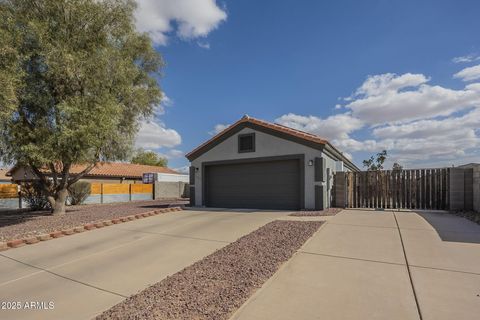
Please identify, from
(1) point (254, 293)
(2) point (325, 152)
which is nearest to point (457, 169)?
(2) point (325, 152)

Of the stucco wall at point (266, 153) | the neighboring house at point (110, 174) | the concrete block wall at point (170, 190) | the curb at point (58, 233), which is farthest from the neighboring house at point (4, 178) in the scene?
the curb at point (58, 233)

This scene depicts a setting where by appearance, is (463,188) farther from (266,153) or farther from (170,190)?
(170,190)

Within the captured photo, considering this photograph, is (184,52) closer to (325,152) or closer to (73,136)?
(73,136)

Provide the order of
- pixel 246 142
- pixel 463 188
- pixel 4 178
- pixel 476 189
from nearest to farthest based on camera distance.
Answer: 1. pixel 476 189
2. pixel 463 188
3. pixel 246 142
4. pixel 4 178

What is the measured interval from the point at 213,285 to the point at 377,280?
229 centimetres

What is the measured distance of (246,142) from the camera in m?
12.9

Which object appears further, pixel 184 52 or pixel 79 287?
pixel 184 52

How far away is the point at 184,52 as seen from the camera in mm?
13391

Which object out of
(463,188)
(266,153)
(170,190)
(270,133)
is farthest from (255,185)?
(170,190)

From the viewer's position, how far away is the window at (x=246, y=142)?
41.7 ft

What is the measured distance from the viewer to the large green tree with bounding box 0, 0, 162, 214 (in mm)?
9055

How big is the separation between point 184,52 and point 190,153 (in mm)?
4901

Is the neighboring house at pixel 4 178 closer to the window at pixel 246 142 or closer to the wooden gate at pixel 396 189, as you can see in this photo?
the window at pixel 246 142

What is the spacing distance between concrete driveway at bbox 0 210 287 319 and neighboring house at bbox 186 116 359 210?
3846 millimetres
